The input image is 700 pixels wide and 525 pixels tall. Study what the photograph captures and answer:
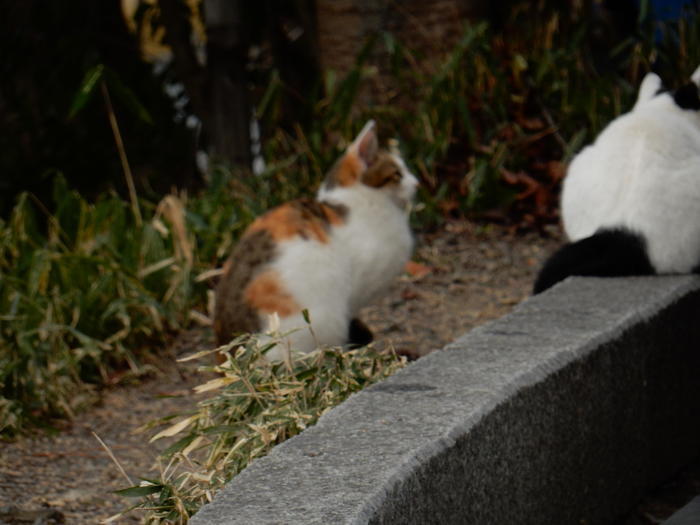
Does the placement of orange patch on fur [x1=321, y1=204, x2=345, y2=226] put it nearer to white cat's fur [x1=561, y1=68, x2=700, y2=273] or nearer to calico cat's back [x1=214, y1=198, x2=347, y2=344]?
calico cat's back [x1=214, y1=198, x2=347, y2=344]

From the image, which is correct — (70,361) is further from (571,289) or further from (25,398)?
(571,289)

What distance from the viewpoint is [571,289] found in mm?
3410

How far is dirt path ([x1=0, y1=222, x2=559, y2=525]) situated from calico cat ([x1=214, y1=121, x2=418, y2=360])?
0.36 metres

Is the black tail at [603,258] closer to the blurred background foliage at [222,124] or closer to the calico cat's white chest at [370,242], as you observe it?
the calico cat's white chest at [370,242]

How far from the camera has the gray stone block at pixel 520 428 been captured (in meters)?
2.13

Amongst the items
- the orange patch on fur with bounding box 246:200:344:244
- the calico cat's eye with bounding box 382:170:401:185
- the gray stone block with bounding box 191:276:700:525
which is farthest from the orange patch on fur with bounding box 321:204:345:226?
the gray stone block with bounding box 191:276:700:525

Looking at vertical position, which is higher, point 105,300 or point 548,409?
point 548,409

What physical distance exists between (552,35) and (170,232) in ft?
7.68

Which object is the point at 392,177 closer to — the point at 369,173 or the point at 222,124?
the point at 369,173

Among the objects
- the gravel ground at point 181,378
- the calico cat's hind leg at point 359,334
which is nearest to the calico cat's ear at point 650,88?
the gravel ground at point 181,378

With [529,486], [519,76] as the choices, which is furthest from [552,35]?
[529,486]

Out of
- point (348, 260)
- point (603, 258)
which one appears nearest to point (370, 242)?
point (348, 260)

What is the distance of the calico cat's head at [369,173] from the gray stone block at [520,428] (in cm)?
84

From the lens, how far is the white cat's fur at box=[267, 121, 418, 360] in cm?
358
